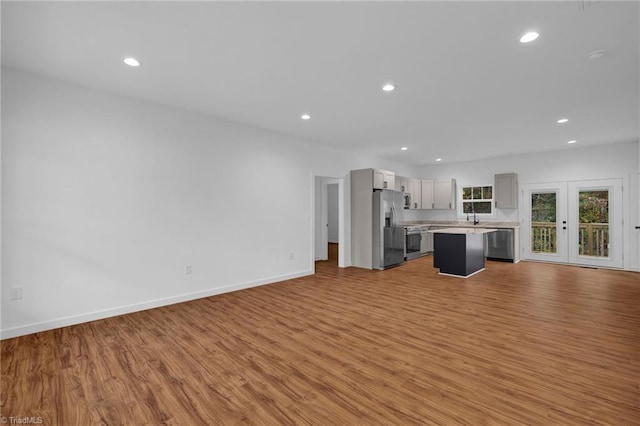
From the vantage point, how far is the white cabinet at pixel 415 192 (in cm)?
831

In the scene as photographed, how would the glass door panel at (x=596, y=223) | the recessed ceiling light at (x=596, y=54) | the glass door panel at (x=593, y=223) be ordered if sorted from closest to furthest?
1. the recessed ceiling light at (x=596, y=54)
2. the glass door panel at (x=596, y=223)
3. the glass door panel at (x=593, y=223)

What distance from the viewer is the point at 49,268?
10.3 feet

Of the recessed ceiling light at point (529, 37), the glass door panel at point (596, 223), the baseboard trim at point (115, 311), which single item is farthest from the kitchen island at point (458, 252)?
the recessed ceiling light at point (529, 37)

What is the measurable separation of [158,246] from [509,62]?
15.3ft

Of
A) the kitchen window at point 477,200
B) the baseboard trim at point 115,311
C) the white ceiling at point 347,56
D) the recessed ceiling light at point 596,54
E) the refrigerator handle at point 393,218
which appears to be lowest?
the baseboard trim at point 115,311

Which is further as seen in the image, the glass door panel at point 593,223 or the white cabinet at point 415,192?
the white cabinet at point 415,192

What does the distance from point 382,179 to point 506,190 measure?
3598mm

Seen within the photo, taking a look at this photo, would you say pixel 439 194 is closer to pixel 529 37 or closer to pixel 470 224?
pixel 470 224

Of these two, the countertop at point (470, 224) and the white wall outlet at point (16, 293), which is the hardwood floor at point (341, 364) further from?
the countertop at point (470, 224)

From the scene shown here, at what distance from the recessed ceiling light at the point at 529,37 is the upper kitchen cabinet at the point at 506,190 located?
6.05m

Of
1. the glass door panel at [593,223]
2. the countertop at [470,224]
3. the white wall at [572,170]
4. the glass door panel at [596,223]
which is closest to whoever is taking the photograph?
the white wall at [572,170]

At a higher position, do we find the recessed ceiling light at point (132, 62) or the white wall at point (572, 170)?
the recessed ceiling light at point (132, 62)

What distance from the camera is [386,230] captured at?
6492 millimetres

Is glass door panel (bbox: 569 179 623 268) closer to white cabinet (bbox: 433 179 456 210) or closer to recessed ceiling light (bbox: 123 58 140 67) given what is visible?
white cabinet (bbox: 433 179 456 210)
